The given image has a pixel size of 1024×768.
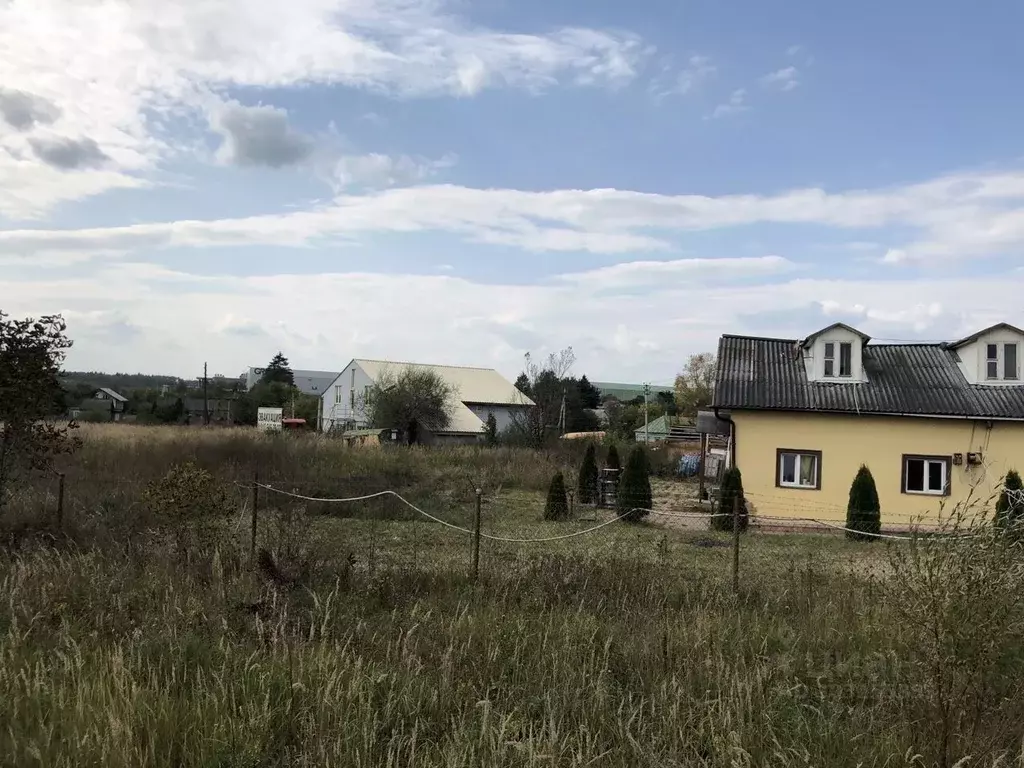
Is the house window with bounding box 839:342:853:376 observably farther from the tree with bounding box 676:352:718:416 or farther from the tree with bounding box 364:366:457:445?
the tree with bounding box 676:352:718:416

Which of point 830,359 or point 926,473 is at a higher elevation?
point 830,359

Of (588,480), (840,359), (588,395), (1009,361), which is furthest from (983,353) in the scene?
(588,395)

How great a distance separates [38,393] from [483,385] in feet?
168

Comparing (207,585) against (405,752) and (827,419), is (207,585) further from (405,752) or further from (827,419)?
(827,419)

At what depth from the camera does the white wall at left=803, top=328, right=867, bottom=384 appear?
21062 mm

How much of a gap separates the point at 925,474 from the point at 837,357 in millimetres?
3776

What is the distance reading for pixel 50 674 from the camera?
423cm

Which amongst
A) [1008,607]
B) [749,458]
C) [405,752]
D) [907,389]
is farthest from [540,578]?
[907,389]

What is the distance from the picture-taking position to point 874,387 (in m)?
20.7

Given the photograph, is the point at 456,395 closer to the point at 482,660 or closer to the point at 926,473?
the point at 926,473

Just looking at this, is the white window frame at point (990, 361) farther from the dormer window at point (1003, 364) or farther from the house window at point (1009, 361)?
the house window at point (1009, 361)

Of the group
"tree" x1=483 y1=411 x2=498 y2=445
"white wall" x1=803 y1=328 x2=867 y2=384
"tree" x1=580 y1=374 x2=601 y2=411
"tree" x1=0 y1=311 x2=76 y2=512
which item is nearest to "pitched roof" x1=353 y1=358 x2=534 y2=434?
"tree" x1=483 y1=411 x2=498 y2=445

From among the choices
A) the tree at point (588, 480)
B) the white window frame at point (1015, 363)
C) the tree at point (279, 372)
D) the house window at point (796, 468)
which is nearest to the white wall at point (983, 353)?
the white window frame at point (1015, 363)

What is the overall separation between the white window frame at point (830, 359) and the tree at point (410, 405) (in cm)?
2827
